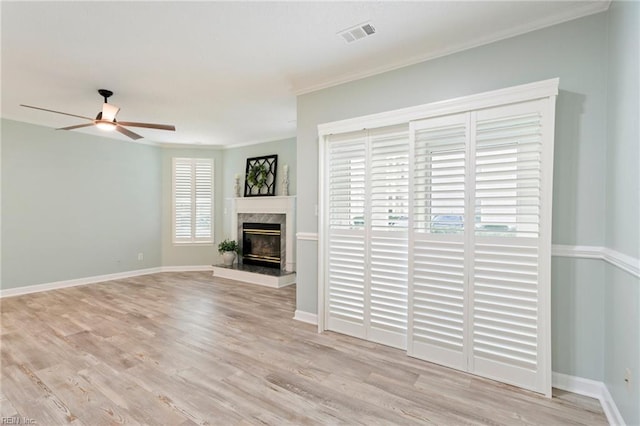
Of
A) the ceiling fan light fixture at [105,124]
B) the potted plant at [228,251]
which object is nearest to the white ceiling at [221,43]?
the ceiling fan light fixture at [105,124]

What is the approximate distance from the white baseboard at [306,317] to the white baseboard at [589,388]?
7.19ft

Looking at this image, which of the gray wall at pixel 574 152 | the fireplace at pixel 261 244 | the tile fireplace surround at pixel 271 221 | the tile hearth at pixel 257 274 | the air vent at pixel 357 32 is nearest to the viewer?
the gray wall at pixel 574 152

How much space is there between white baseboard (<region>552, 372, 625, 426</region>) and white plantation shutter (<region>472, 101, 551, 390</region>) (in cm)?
19

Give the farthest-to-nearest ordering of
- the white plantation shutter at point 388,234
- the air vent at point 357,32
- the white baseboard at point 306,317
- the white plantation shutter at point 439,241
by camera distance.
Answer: the white baseboard at point 306,317 < the white plantation shutter at point 388,234 < the white plantation shutter at point 439,241 < the air vent at point 357,32

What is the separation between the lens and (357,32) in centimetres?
246

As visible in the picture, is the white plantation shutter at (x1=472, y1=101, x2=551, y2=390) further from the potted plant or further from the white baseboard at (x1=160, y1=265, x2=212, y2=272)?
the white baseboard at (x1=160, y1=265, x2=212, y2=272)


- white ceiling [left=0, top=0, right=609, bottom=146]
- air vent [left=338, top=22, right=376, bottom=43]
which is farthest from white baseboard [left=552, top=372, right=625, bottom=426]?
air vent [left=338, top=22, right=376, bottom=43]

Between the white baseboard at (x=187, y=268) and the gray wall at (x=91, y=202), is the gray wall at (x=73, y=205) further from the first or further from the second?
the white baseboard at (x=187, y=268)

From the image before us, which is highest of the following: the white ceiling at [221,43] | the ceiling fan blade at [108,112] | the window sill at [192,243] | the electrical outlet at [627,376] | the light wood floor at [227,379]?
the white ceiling at [221,43]

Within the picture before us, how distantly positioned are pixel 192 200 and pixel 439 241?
223 inches

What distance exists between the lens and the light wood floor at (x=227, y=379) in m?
1.99

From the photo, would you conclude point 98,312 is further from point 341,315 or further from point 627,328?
point 627,328

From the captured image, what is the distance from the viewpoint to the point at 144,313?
3.93 m

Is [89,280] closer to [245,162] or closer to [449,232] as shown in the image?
[245,162]
